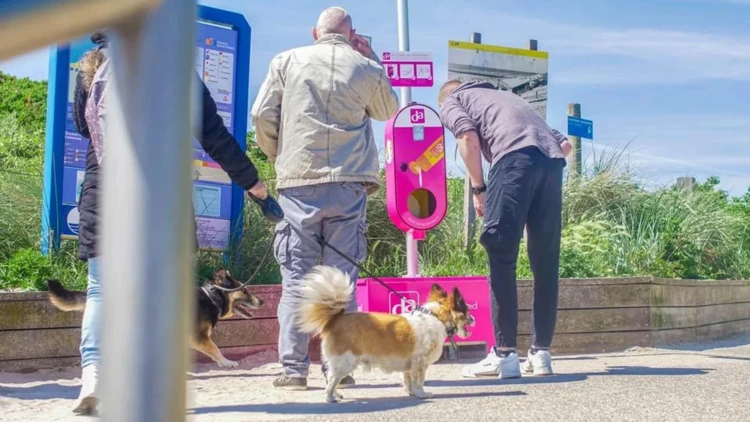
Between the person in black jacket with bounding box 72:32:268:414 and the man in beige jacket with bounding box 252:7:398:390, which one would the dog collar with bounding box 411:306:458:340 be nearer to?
the man in beige jacket with bounding box 252:7:398:390

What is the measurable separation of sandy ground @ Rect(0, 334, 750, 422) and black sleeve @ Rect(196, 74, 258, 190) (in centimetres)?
114

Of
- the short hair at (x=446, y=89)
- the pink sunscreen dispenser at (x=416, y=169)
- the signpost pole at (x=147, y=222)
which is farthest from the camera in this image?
the pink sunscreen dispenser at (x=416, y=169)

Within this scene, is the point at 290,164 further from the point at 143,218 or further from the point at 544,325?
the point at 143,218

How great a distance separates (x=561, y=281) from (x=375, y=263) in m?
1.96

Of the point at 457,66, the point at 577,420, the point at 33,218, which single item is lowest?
the point at 577,420

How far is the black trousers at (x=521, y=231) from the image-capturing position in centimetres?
555

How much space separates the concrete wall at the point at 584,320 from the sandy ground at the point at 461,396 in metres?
0.15

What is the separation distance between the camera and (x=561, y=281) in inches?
284

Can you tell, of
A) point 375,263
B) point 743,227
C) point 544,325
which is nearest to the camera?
point 544,325

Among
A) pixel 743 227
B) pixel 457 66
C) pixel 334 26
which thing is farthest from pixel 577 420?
pixel 743 227

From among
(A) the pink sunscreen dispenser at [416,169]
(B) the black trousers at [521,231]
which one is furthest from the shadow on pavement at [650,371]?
(A) the pink sunscreen dispenser at [416,169]

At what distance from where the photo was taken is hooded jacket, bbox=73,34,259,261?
3930 mm

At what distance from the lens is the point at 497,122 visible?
5.76 metres

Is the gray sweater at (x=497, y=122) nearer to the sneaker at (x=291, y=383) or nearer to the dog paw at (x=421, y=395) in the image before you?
the dog paw at (x=421, y=395)
